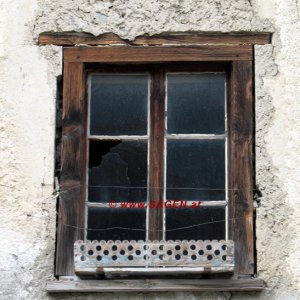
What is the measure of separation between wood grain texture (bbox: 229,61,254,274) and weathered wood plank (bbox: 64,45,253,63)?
0.08 meters

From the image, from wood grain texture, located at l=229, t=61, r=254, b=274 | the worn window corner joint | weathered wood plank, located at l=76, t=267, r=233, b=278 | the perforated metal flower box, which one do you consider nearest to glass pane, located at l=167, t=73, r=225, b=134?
the worn window corner joint

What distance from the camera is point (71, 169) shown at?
569 cm

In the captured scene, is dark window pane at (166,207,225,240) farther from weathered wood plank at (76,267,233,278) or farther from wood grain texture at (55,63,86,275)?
wood grain texture at (55,63,86,275)

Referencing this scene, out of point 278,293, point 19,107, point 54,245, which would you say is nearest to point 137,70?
point 19,107

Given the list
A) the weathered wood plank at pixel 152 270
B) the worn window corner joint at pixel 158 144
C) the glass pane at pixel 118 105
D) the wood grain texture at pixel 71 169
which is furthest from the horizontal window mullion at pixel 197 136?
the weathered wood plank at pixel 152 270

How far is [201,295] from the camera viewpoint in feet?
17.9

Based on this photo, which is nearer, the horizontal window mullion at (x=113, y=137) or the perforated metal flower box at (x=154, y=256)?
the perforated metal flower box at (x=154, y=256)

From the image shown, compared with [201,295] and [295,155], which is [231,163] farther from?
[201,295]

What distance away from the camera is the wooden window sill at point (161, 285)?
17.8ft

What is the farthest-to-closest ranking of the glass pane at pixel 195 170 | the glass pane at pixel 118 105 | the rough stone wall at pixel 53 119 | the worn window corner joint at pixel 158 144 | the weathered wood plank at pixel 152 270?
the glass pane at pixel 118 105, the glass pane at pixel 195 170, the worn window corner joint at pixel 158 144, the rough stone wall at pixel 53 119, the weathered wood plank at pixel 152 270

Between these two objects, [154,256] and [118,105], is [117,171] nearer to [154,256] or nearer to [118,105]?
[118,105]

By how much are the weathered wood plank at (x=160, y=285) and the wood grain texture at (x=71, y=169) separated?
11 centimetres

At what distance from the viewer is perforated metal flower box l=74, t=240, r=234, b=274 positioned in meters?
5.37

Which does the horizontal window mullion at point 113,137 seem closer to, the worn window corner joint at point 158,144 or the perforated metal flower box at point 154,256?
the worn window corner joint at point 158,144
